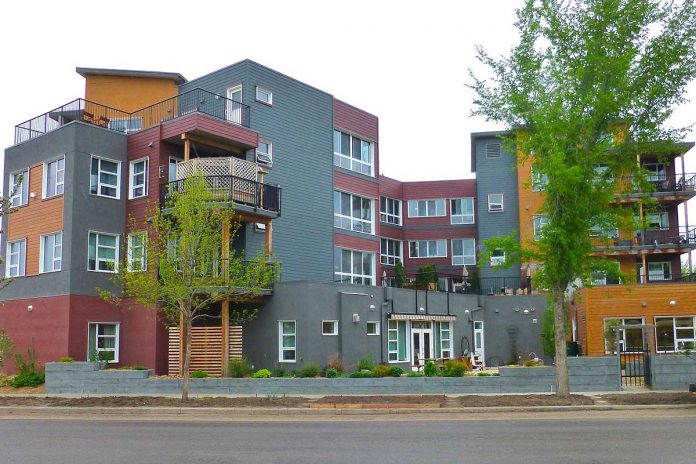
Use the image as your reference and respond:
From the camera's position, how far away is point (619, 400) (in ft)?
64.4

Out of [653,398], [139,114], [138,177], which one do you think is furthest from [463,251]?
[653,398]

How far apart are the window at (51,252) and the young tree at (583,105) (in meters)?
17.2

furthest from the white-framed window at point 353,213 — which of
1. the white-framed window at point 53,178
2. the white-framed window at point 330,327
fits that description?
the white-framed window at point 53,178

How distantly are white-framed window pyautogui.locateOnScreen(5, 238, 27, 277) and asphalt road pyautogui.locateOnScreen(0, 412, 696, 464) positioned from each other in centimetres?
1398

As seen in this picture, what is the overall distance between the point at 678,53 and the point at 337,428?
14852 mm

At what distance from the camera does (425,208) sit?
52062 millimetres

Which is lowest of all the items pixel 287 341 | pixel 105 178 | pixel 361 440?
pixel 361 440

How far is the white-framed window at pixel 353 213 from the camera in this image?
120 feet

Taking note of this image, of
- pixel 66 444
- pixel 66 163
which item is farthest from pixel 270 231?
pixel 66 444

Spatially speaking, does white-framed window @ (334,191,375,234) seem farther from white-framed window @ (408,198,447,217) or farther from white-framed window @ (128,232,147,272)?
white-framed window @ (408,198,447,217)

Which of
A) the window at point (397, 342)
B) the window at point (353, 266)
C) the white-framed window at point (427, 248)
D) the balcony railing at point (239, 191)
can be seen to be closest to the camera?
the balcony railing at point (239, 191)

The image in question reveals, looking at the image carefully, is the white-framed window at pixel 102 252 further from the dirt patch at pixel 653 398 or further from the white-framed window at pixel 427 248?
the white-framed window at pixel 427 248

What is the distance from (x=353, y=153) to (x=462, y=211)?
1530 cm

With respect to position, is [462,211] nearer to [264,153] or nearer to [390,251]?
[390,251]
